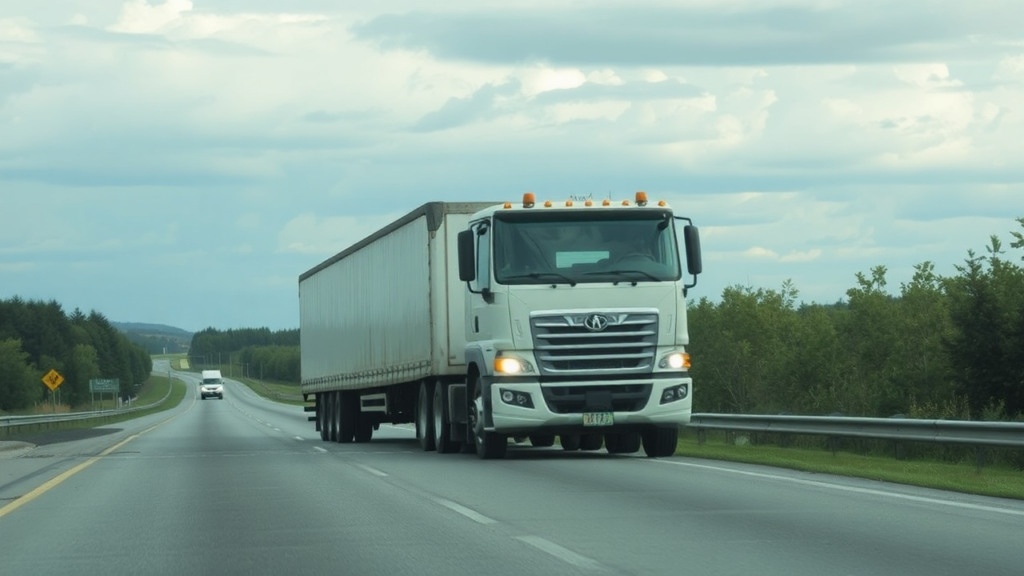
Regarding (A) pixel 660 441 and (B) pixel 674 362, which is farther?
(A) pixel 660 441

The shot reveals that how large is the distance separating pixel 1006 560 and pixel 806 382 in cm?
6295

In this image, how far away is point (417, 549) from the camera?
32.3 feet

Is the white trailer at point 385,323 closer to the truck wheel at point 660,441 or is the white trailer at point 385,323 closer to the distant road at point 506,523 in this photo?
the truck wheel at point 660,441

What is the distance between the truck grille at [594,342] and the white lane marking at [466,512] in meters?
5.13

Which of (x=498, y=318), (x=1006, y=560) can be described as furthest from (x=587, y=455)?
(x=1006, y=560)

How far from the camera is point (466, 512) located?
485 inches

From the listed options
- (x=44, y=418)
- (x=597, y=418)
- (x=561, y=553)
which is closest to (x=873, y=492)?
(x=561, y=553)

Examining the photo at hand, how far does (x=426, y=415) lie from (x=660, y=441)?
15.5 ft

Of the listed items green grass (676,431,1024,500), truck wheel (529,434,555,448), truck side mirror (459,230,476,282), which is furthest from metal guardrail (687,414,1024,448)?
truck side mirror (459,230,476,282)

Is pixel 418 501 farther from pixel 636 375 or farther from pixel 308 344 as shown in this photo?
pixel 308 344

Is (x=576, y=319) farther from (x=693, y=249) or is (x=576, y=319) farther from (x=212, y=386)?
(x=212, y=386)

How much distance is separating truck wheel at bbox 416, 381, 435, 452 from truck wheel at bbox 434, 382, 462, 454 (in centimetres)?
34

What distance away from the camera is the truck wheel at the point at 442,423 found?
22.0 m

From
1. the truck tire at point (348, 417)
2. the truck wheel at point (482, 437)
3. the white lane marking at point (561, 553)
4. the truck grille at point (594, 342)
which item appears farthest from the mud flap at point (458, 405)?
the white lane marking at point (561, 553)
